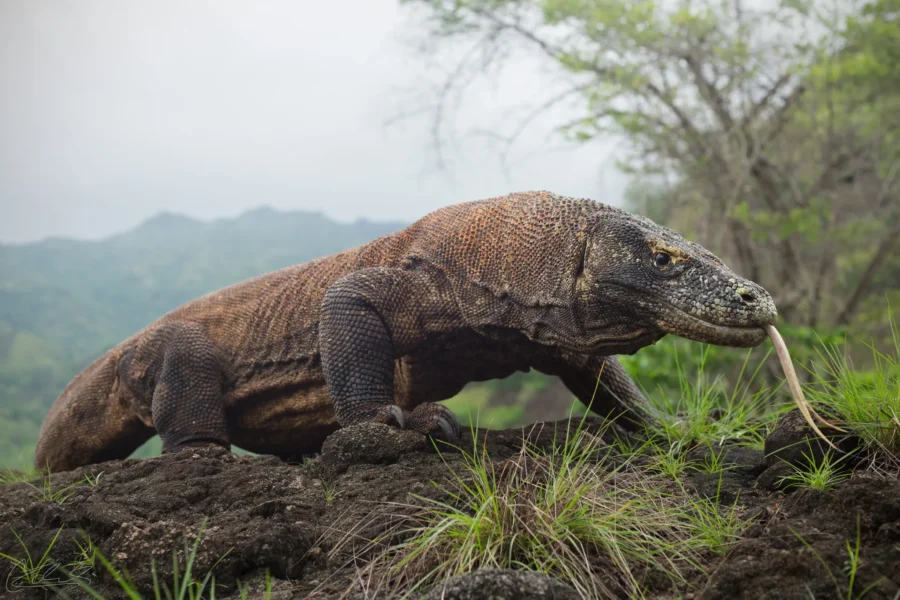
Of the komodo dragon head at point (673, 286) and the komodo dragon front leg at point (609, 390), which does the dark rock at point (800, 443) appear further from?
the komodo dragon front leg at point (609, 390)

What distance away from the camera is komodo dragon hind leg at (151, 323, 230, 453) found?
4.07 meters

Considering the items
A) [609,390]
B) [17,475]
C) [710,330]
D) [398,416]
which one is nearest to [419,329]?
[398,416]

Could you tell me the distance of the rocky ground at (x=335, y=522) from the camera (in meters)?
1.98

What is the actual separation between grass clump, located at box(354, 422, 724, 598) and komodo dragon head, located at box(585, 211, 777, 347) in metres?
0.67

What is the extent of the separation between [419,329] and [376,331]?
18 cm

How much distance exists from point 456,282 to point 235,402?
1.53m

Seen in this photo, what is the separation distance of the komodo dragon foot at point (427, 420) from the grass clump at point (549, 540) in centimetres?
66

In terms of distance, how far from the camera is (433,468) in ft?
9.59

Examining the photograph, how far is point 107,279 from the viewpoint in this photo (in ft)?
41.0

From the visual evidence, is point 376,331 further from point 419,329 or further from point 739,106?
point 739,106

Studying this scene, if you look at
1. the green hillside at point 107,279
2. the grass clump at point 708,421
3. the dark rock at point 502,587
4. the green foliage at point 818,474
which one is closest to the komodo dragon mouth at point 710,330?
the green foliage at point 818,474

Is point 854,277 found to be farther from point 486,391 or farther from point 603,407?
point 603,407

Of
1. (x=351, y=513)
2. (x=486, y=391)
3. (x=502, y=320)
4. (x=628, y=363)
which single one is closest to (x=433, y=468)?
(x=351, y=513)

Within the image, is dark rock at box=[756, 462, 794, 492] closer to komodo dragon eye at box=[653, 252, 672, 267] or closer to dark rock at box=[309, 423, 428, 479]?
komodo dragon eye at box=[653, 252, 672, 267]
